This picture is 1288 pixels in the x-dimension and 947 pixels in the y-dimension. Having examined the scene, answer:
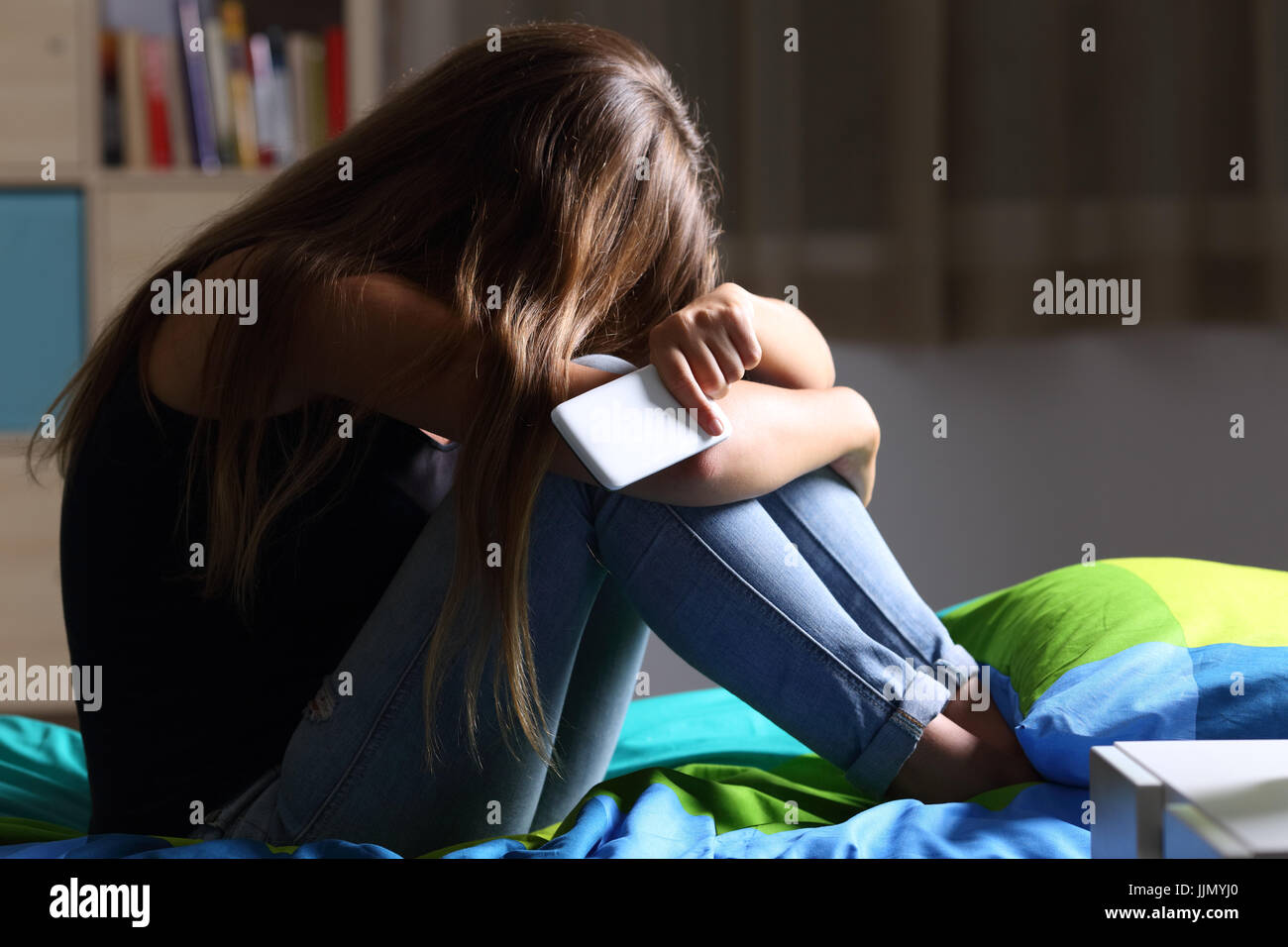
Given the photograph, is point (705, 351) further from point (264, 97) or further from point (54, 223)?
point (54, 223)

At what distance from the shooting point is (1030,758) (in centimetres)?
75

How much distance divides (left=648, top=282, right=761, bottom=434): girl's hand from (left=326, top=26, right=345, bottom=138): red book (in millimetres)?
1251

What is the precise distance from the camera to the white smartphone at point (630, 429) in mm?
658

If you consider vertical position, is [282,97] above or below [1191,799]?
above

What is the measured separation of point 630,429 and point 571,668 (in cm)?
19

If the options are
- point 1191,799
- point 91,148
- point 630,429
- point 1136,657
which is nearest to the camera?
point 1191,799

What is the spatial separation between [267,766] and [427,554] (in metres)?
0.21

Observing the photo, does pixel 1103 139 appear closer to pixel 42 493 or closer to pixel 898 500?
pixel 898 500

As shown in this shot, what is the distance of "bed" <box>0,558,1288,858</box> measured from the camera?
0.67 metres

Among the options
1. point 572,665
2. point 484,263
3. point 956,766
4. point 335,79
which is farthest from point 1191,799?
point 335,79

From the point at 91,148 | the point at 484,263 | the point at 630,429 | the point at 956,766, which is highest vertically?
the point at 91,148
